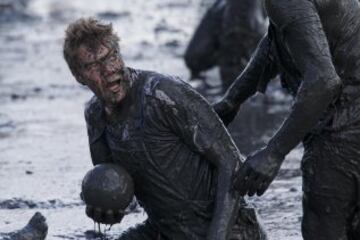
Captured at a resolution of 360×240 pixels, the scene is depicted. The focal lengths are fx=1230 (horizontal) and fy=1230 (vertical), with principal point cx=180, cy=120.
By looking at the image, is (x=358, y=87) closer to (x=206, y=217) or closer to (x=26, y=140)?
(x=206, y=217)

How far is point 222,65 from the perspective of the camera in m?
14.6

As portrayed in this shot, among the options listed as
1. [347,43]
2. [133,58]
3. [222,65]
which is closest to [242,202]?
[347,43]

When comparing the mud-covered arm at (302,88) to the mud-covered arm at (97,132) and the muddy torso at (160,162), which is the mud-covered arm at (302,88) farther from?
the mud-covered arm at (97,132)

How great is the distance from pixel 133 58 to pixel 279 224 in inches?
374

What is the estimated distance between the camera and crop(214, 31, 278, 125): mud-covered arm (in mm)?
6570

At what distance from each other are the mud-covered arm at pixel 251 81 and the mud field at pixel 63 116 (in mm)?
1430

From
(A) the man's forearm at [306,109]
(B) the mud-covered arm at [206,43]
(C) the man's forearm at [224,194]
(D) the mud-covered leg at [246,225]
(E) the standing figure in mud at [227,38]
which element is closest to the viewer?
(A) the man's forearm at [306,109]

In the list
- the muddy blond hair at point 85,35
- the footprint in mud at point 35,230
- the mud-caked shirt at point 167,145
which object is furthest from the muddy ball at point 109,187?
the footprint in mud at point 35,230

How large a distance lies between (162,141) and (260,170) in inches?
23.5

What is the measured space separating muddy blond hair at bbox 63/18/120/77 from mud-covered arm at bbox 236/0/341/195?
84 centimetres

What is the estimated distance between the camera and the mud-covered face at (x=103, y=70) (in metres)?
6.05

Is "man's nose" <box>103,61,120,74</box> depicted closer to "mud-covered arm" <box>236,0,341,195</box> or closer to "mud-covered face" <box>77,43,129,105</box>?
"mud-covered face" <box>77,43,129,105</box>

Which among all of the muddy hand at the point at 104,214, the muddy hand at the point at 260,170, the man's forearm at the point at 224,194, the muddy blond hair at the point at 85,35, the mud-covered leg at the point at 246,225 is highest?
the muddy blond hair at the point at 85,35

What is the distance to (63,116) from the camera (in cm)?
1326
